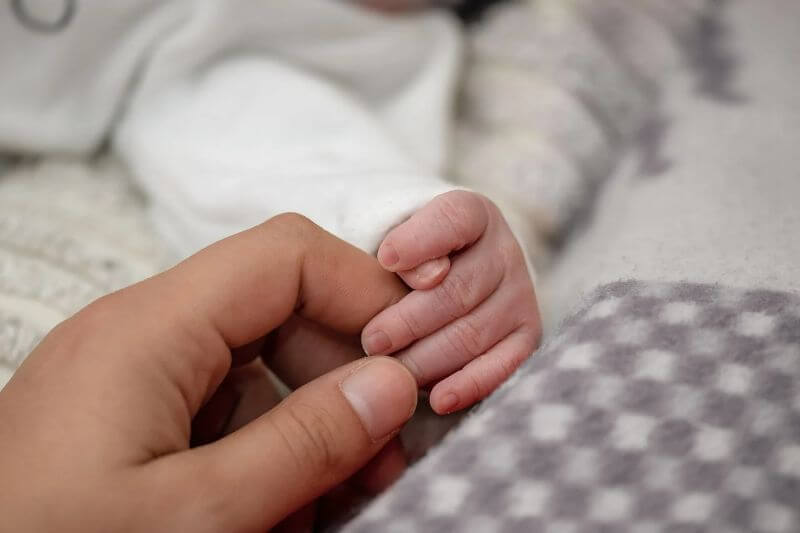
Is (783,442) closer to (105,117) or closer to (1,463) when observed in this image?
(1,463)

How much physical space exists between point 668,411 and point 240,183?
1.27 feet

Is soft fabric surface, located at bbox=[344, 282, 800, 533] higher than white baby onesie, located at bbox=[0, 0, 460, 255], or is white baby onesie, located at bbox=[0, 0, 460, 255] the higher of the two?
white baby onesie, located at bbox=[0, 0, 460, 255]

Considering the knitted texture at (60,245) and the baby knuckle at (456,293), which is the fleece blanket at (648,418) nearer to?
the baby knuckle at (456,293)

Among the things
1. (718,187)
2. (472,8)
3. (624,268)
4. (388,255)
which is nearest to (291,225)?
(388,255)

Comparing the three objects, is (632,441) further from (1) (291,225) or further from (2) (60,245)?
(2) (60,245)

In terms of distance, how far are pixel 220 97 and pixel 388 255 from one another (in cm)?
32

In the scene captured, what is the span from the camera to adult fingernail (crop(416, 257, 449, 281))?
48 centimetres

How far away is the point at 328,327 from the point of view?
505mm

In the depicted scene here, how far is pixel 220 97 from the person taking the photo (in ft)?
2.33

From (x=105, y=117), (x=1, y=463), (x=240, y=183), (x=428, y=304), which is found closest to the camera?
(x=1, y=463)

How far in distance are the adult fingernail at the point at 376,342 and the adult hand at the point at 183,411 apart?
0.11 feet

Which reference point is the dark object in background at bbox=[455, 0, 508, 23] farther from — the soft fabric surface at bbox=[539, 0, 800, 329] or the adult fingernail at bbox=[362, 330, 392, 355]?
the adult fingernail at bbox=[362, 330, 392, 355]

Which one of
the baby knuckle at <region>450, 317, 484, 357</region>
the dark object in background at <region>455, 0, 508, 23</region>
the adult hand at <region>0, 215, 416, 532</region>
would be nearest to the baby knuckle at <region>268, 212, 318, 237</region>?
the adult hand at <region>0, 215, 416, 532</region>

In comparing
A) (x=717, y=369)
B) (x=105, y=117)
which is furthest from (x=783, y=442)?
(x=105, y=117)
